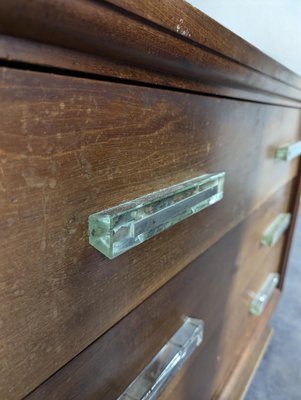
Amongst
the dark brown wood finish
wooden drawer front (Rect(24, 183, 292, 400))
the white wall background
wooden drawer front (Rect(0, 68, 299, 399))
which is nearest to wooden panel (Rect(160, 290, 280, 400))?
wooden drawer front (Rect(24, 183, 292, 400))

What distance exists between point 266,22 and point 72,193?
1.73ft

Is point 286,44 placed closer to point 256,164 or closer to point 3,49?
point 256,164

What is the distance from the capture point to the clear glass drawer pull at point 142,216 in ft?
0.61

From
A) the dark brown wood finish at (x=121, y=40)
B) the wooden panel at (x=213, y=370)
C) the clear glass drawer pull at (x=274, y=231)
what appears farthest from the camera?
the clear glass drawer pull at (x=274, y=231)

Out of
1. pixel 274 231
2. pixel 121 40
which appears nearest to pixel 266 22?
pixel 274 231

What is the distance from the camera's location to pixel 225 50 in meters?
0.24

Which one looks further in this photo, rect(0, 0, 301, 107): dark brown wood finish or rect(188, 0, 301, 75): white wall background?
rect(188, 0, 301, 75): white wall background

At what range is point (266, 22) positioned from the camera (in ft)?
1.79

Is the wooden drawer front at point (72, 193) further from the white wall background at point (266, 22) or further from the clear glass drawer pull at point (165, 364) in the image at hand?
the white wall background at point (266, 22)

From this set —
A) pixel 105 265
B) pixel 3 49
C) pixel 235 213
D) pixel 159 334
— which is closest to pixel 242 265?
pixel 235 213

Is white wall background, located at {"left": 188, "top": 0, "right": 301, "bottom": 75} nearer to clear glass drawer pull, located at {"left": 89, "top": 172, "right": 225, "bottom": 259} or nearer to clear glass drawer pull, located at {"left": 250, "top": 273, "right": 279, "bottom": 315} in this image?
clear glass drawer pull, located at {"left": 89, "top": 172, "right": 225, "bottom": 259}

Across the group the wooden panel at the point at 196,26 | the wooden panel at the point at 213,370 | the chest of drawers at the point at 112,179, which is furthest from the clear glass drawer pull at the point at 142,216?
the wooden panel at the point at 213,370

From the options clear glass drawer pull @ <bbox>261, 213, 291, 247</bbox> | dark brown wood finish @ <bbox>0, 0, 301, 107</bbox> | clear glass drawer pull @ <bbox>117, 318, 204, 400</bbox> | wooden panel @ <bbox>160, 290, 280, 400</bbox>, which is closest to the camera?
dark brown wood finish @ <bbox>0, 0, 301, 107</bbox>

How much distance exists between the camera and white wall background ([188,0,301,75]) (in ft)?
1.52
